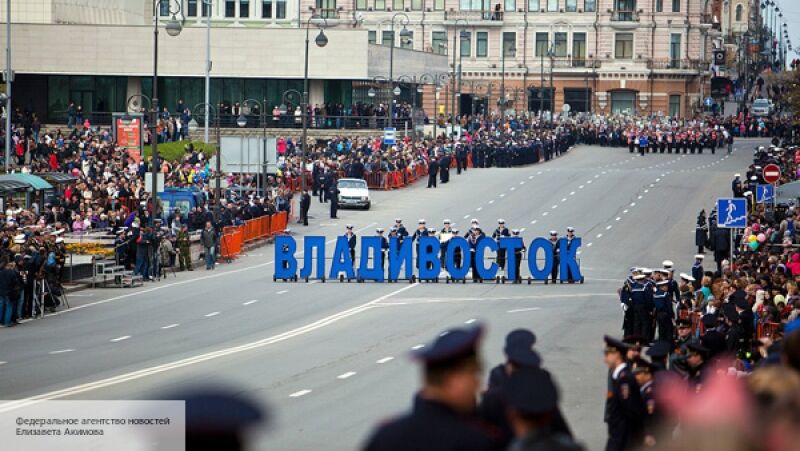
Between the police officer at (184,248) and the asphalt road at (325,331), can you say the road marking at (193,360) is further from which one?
the police officer at (184,248)

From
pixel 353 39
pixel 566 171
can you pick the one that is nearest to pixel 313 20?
pixel 353 39

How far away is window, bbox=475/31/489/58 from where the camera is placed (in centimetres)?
12669

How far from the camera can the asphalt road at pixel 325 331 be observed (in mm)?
22203

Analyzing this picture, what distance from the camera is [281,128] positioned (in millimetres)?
84688

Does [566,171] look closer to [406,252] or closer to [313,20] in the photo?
[406,252]

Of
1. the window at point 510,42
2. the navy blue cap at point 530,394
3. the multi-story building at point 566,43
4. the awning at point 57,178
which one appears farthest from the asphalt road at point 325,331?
the window at point 510,42

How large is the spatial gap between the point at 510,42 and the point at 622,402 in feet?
375

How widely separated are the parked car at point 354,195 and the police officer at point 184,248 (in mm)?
16559

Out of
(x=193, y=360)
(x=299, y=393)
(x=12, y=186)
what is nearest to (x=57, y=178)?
(x=12, y=186)

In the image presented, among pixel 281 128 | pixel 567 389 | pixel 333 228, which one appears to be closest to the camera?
pixel 567 389

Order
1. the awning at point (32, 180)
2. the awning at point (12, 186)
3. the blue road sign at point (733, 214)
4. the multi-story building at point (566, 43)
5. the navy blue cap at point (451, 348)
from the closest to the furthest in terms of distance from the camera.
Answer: the navy blue cap at point (451, 348)
the blue road sign at point (733, 214)
the awning at point (12, 186)
the awning at point (32, 180)
the multi-story building at point (566, 43)

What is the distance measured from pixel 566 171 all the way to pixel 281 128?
54.7ft

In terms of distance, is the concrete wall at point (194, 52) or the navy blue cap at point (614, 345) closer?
the navy blue cap at point (614, 345)

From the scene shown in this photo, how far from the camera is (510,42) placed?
414 feet
